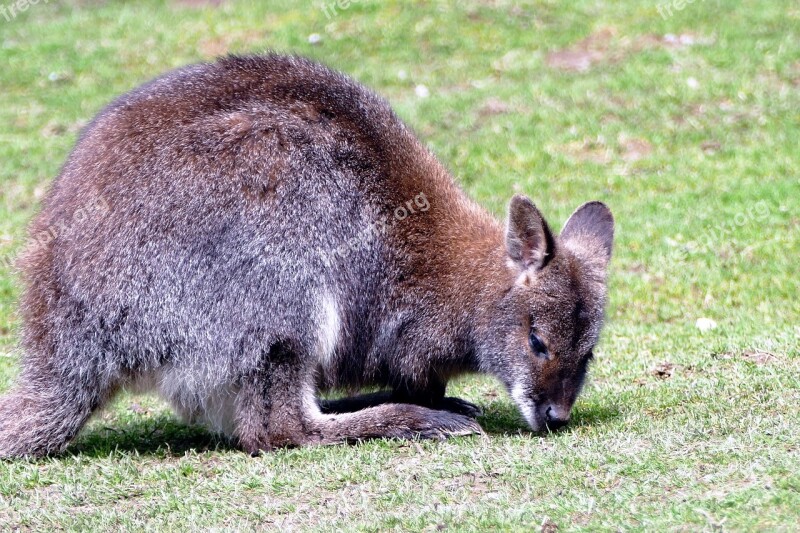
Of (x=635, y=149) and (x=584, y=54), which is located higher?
(x=584, y=54)

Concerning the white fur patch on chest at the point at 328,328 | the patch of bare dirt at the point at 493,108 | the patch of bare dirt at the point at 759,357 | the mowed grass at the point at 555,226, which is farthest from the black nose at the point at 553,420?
the patch of bare dirt at the point at 493,108

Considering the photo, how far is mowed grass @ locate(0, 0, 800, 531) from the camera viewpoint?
16.7 feet

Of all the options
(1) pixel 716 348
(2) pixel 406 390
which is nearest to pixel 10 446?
(2) pixel 406 390

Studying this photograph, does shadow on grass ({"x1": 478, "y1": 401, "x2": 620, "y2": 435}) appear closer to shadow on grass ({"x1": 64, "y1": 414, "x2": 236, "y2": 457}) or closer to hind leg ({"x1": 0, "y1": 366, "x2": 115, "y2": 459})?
shadow on grass ({"x1": 64, "y1": 414, "x2": 236, "y2": 457})

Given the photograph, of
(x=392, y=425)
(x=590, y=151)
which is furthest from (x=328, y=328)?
(x=590, y=151)

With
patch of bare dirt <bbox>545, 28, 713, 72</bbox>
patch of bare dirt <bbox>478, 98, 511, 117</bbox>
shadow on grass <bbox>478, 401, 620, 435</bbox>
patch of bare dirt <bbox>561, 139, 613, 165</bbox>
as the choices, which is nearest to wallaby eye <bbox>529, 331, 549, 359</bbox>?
shadow on grass <bbox>478, 401, 620, 435</bbox>

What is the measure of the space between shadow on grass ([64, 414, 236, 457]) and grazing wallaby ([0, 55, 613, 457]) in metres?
0.18

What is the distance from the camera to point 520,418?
672 centimetres

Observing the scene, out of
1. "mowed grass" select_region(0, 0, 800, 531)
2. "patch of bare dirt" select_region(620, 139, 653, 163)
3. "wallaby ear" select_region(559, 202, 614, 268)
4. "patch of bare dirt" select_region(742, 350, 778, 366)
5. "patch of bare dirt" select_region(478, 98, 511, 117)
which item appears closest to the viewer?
"mowed grass" select_region(0, 0, 800, 531)

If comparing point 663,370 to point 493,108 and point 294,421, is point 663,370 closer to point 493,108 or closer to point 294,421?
point 294,421

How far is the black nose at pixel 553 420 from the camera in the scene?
6.14 m

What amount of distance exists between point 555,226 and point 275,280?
5161 millimetres

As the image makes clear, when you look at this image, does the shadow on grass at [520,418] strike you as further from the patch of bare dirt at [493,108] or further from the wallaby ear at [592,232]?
the patch of bare dirt at [493,108]

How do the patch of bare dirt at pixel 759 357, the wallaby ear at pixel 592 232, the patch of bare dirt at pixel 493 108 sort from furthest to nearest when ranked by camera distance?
1. the patch of bare dirt at pixel 493 108
2. the patch of bare dirt at pixel 759 357
3. the wallaby ear at pixel 592 232
